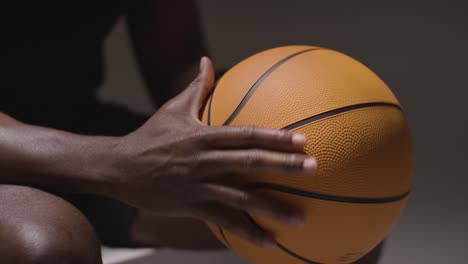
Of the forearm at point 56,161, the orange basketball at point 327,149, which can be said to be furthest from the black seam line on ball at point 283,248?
the forearm at point 56,161

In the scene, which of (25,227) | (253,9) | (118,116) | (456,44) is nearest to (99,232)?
(118,116)

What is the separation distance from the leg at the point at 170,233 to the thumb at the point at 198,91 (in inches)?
11.0

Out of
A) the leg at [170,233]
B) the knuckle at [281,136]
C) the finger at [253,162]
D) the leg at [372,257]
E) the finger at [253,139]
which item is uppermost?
the knuckle at [281,136]

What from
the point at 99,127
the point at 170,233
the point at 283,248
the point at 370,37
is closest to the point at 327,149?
the point at 283,248

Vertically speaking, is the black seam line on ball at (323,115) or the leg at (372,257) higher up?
the black seam line on ball at (323,115)

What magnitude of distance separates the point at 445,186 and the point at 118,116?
926 millimetres

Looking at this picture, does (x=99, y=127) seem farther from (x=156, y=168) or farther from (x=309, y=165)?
(x=309, y=165)

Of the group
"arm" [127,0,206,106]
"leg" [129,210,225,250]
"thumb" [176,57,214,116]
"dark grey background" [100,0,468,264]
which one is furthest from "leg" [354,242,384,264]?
"dark grey background" [100,0,468,264]

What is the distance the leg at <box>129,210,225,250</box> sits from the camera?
1.01 metres

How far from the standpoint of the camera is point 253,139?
681 millimetres

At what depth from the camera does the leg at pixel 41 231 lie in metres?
0.65

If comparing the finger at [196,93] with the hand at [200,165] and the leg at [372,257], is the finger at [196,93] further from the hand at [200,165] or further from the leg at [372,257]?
the leg at [372,257]

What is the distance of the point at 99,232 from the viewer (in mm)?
1036

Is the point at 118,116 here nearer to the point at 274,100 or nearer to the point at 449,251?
the point at 274,100
